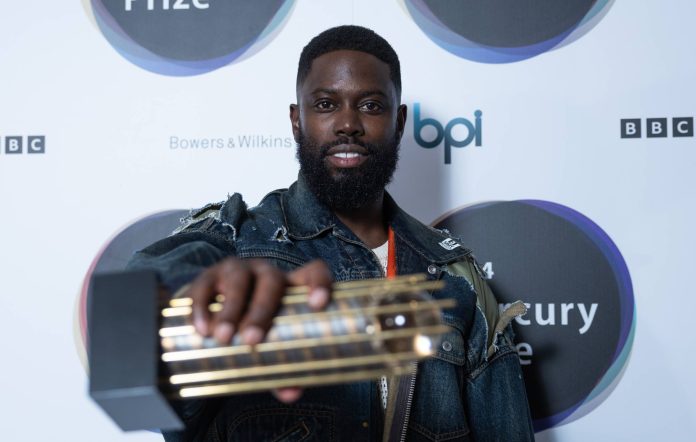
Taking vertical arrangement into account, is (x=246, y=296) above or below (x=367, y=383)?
above

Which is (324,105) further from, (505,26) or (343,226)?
(505,26)

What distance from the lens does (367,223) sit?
1.18 meters

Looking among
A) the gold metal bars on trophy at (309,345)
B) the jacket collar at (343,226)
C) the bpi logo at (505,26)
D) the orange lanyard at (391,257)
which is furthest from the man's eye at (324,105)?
the gold metal bars on trophy at (309,345)

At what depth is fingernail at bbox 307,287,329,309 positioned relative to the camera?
0.46 meters

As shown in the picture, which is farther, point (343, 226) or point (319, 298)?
point (343, 226)

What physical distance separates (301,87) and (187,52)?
1.10 ft

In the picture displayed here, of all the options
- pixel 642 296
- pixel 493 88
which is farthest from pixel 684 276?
pixel 493 88

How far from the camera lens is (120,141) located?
4.57 feet

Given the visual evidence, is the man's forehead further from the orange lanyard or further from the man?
the orange lanyard

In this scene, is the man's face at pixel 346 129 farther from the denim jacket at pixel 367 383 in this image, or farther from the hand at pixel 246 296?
the hand at pixel 246 296

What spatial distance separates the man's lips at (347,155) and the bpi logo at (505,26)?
373mm

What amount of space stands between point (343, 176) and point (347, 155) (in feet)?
0.11

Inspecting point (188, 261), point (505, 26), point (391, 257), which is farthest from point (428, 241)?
point (188, 261)

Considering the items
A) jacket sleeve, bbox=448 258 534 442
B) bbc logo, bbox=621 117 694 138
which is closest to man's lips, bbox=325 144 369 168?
jacket sleeve, bbox=448 258 534 442
